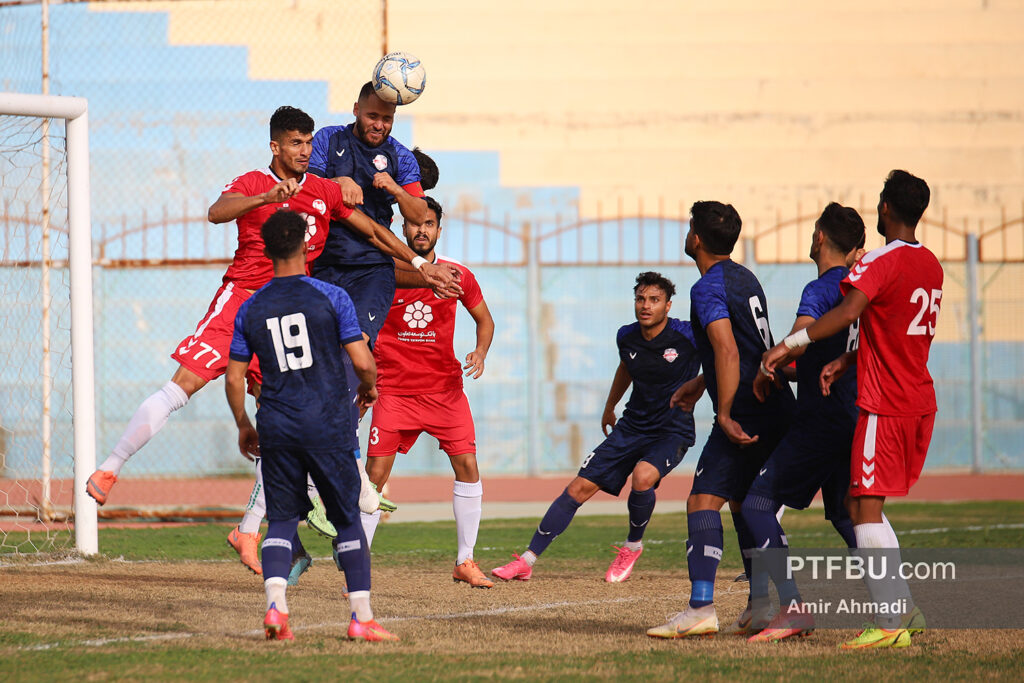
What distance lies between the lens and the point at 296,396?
5.39 metres

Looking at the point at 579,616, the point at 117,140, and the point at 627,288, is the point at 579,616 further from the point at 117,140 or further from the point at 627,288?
the point at 117,140

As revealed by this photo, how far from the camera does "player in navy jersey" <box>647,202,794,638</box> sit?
5.68 meters

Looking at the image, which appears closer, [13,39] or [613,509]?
[613,509]

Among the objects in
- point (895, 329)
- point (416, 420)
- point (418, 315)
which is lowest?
point (416, 420)

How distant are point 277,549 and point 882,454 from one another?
274 cm

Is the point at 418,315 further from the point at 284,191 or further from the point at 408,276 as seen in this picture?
the point at 284,191

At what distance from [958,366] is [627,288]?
462 centimetres

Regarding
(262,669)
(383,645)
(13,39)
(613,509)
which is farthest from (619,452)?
(13,39)

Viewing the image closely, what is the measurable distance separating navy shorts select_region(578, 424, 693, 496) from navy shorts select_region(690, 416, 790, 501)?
220cm

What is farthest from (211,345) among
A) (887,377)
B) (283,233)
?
(887,377)

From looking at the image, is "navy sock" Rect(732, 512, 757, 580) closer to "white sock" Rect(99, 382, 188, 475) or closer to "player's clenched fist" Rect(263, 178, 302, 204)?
"player's clenched fist" Rect(263, 178, 302, 204)

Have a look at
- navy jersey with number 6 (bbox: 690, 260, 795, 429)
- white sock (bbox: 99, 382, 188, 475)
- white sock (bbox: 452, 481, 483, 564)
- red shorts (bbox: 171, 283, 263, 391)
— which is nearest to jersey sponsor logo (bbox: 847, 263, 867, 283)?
navy jersey with number 6 (bbox: 690, 260, 795, 429)

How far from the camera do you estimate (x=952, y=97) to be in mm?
24688

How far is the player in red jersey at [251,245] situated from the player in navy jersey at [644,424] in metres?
1.88
